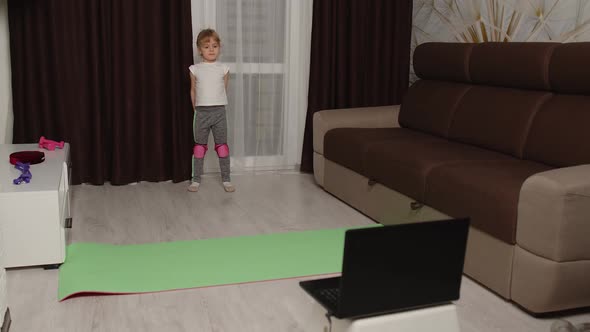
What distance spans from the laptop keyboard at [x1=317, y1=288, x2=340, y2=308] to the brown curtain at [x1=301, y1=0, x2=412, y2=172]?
3143 mm

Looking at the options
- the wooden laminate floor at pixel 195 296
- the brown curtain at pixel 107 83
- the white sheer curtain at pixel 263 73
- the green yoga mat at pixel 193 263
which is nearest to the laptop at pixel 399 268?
the wooden laminate floor at pixel 195 296

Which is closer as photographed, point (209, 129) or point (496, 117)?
point (496, 117)

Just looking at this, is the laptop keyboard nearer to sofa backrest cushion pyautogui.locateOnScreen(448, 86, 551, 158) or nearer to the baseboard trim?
the baseboard trim

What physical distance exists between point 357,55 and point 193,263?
8.40ft

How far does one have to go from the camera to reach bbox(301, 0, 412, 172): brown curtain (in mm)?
4695

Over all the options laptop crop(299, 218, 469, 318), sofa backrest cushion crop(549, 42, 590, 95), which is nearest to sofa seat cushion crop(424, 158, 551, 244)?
sofa backrest cushion crop(549, 42, 590, 95)

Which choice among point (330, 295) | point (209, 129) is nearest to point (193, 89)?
point (209, 129)

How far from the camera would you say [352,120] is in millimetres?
4215

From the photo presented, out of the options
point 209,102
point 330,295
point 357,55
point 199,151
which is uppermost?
point 357,55

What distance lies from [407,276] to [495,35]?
9.63 ft

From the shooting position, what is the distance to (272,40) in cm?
467

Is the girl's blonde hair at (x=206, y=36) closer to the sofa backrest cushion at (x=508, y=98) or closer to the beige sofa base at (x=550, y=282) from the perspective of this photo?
the sofa backrest cushion at (x=508, y=98)

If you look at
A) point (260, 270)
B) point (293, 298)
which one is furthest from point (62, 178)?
point (293, 298)

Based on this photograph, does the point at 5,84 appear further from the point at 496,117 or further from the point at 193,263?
the point at 496,117
